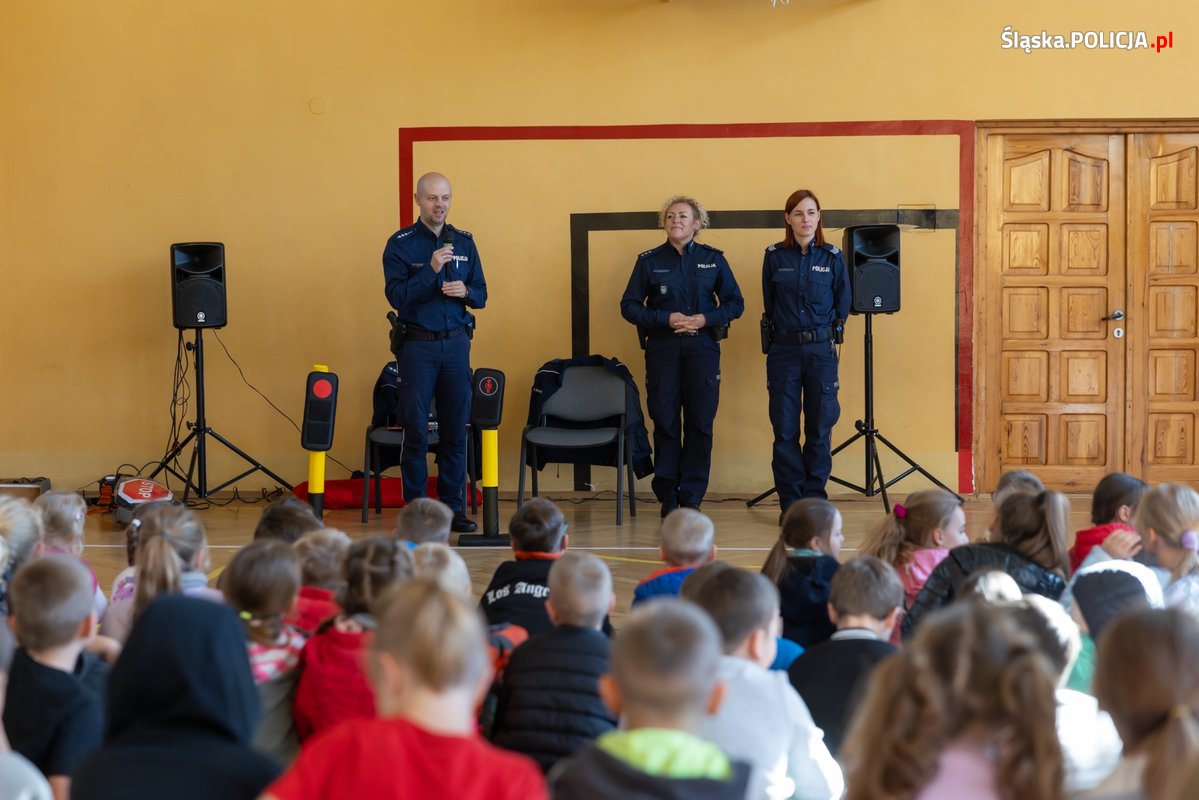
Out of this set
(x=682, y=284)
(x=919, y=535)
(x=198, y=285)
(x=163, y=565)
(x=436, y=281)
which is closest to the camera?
(x=163, y=565)

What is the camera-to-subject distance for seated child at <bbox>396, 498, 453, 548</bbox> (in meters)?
3.34

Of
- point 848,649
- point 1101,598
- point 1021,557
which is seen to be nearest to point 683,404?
point 1021,557

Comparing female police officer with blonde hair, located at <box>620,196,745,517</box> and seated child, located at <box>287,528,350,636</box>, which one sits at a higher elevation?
female police officer with blonde hair, located at <box>620,196,745,517</box>

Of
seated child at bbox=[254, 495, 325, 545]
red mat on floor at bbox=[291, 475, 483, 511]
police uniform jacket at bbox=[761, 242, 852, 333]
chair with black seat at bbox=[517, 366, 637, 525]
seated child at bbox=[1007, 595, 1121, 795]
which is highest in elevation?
police uniform jacket at bbox=[761, 242, 852, 333]

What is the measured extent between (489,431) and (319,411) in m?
0.91

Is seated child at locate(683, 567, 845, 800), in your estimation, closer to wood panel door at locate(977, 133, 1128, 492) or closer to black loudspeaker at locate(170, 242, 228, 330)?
black loudspeaker at locate(170, 242, 228, 330)

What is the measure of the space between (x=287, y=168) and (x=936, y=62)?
374cm

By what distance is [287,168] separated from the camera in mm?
7238

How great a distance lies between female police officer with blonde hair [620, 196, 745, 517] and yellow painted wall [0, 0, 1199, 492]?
0.62 meters

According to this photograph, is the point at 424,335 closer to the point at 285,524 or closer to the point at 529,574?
the point at 285,524

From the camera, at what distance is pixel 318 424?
6.17m

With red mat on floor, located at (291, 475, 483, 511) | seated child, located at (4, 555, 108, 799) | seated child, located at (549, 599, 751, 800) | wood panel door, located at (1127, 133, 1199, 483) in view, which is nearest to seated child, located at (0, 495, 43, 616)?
seated child, located at (4, 555, 108, 799)

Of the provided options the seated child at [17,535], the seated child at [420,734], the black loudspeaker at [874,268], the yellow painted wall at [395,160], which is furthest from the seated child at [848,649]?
the yellow painted wall at [395,160]

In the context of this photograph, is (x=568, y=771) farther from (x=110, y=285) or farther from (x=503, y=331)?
(x=110, y=285)
